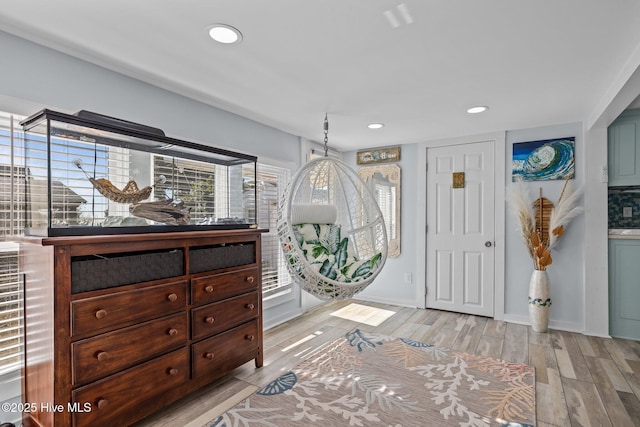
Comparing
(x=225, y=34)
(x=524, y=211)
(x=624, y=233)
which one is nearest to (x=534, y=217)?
(x=524, y=211)

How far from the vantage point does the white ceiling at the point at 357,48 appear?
156 centimetres

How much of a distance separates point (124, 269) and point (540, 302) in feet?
12.2

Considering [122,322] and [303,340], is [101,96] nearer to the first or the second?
[122,322]

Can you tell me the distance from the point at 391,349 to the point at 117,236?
2383mm

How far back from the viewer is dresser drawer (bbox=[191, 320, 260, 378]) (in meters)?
2.13

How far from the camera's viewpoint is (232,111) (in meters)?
3.04

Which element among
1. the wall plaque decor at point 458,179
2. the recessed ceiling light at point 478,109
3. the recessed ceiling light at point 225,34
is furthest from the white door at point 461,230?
the recessed ceiling light at point 225,34

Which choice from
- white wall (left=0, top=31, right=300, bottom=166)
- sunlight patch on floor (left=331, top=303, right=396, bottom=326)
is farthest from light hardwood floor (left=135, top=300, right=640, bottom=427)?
white wall (left=0, top=31, right=300, bottom=166)

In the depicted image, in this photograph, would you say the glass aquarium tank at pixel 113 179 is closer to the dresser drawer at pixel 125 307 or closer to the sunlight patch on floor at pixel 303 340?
the dresser drawer at pixel 125 307

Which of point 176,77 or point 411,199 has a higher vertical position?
point 176,77

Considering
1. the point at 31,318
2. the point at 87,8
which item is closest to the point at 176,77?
the point at 87,8

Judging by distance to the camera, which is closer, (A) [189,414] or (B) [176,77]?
(A) [189,414]

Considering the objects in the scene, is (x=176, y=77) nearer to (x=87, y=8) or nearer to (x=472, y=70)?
(x=87, y=8)

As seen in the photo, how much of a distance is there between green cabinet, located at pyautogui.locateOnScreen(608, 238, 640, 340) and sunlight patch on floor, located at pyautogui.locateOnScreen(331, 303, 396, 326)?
2200 mm
